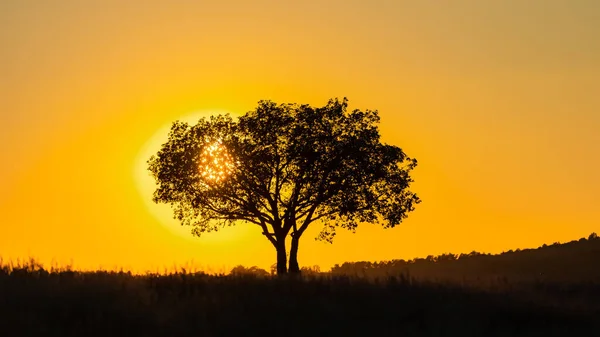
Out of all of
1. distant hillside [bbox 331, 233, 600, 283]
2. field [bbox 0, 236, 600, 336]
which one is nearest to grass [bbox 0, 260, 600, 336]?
field [bbox 0, 236, 600, 336]

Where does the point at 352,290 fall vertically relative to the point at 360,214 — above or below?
below

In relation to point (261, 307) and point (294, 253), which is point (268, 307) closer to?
point (261, 307)

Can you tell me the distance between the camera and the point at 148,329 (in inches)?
1126

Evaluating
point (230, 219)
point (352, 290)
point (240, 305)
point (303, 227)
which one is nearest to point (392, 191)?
point (303, 227)

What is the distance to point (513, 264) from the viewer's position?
68.7 metres

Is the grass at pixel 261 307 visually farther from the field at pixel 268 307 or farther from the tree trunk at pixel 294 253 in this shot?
the tree trunk at pixel 294 253

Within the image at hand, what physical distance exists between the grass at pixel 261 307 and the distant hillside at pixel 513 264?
2389 cm

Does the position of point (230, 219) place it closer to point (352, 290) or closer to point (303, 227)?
point (303, 227)

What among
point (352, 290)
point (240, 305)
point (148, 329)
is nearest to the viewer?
point (148, 329)

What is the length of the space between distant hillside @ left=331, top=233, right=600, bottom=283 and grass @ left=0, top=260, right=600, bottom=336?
23892mm

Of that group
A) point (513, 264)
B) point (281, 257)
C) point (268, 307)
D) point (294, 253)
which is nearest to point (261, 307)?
point (268, 307)

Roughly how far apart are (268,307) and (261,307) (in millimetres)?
234

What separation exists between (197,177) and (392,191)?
11.7 meters

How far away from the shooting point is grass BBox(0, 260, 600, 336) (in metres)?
28.9
